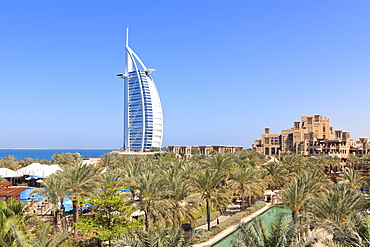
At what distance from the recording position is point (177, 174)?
78.7 feet

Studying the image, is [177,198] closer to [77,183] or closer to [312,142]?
[77,183]

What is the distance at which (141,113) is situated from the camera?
389 ft

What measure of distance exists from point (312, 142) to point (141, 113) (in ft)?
209

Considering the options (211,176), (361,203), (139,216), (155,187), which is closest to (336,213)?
(361,203)

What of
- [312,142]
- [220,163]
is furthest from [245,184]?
[312,142]

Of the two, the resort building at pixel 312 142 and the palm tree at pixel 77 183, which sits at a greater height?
the resort building at pixel 312 142

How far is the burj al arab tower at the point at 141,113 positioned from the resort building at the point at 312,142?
40.2m

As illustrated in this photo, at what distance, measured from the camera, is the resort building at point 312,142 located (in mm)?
87312

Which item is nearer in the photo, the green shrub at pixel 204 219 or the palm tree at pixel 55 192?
the palm tree at pixel 55 192

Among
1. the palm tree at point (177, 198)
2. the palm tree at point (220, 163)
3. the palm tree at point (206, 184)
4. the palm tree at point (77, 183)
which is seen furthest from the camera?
the palm tree at point (220, 163)

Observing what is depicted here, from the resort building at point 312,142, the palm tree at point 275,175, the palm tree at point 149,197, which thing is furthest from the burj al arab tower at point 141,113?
the palm tree at point 149,197

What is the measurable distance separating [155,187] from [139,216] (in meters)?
6.24

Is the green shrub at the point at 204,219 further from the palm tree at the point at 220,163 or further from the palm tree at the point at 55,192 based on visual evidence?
the palm tree at the point at 55,192

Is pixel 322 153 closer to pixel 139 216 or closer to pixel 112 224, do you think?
pixel 139 216
